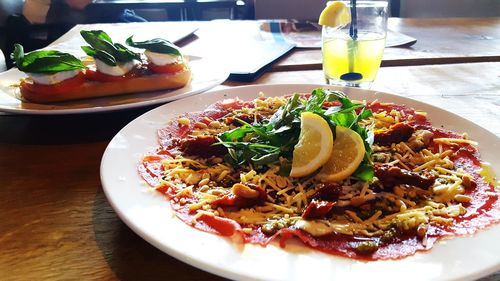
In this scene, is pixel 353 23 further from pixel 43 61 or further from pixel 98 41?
pixel 43 61

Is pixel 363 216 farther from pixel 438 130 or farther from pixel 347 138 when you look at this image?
pixel 438 130

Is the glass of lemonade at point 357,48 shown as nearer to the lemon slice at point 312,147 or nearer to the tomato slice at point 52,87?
the lemon slice at point 312,147

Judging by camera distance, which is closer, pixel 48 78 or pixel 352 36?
pixel 48 78

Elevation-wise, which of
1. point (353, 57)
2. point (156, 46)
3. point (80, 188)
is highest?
point (156, 46)

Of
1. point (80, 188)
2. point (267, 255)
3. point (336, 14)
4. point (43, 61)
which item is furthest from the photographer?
point (336, 14)

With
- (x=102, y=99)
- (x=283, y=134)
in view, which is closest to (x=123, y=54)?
(x=102, y=99)

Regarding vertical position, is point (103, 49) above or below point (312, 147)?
above
